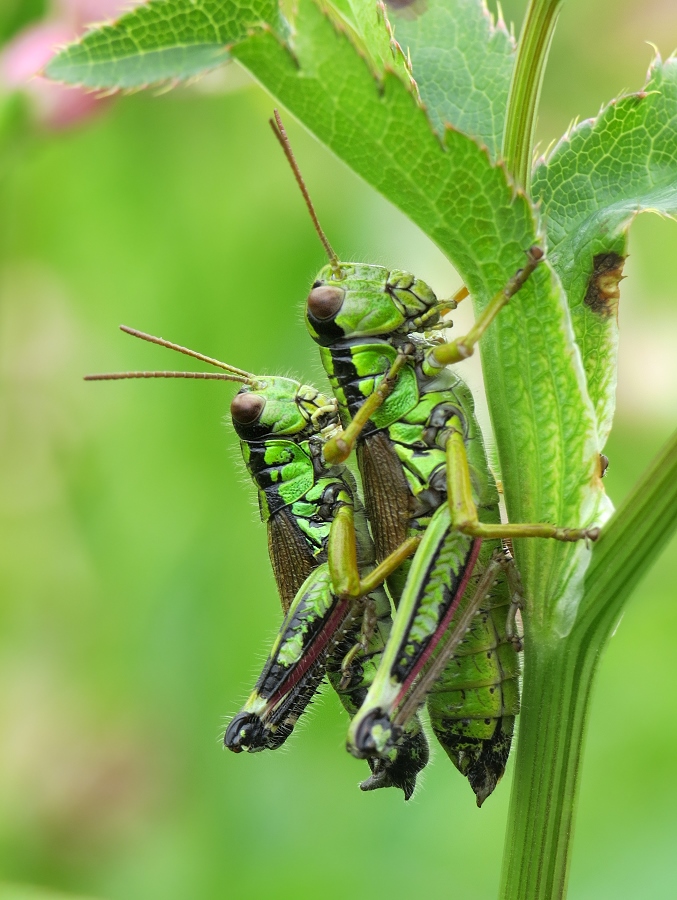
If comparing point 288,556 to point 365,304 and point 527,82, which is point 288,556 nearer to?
point 365,304

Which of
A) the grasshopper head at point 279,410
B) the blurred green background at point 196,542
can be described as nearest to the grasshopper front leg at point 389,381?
the grasshopper head at point 279,410

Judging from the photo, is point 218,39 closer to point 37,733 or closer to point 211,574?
point 211,574

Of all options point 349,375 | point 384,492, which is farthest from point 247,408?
point 384,492

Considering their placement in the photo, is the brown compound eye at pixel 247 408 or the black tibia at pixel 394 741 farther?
the brown compound eye at pixel 247 408

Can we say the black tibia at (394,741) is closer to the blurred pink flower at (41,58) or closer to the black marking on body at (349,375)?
the black marking on body at (349,375)

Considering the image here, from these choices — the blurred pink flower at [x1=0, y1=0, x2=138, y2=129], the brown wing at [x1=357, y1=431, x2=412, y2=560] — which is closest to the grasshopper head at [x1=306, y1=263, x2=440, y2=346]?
the brown wing at [x1=357, y1=431, x2=412, y2=560]

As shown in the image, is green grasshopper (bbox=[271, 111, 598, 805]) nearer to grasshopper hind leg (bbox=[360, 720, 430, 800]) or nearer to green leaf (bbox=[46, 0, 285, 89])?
grasshopper hind leg (bbox=[360, 720, 430, 800])

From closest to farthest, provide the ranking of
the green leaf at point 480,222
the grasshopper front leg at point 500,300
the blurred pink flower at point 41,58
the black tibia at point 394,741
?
the green leaf at point 480,222, the grasshopper front leg at point 500,300, the black tibia at point 394,741, the blurred pink flower at point 41,58

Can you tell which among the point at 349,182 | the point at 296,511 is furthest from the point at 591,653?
the point at 349,182
